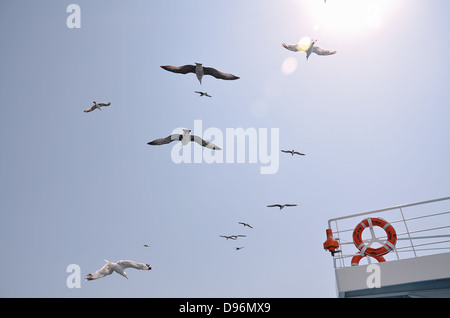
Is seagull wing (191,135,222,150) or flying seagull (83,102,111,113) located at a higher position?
flying seagull (83,102,111,113)

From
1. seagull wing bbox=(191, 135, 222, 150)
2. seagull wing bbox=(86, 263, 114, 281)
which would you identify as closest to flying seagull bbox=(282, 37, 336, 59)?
seagull wing bbox=(191, 135, 222, 150)

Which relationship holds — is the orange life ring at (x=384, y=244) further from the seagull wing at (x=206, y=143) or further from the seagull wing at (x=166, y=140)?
the seagull wing at (x=166, y=140)

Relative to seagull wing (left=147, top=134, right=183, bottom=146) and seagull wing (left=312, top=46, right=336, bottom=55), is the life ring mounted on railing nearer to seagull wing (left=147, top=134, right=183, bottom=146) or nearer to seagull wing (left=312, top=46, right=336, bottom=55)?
seagull wing (left=147, top=134, right=183, bottom=146)

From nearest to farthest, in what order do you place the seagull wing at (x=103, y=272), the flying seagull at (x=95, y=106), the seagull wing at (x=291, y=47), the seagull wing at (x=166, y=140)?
the seagull wing at (x=103, y=272) → the seagull wing at (x=166, y=140) → the seagull wing at (x=291, y=47) → the flying seagull at (x=95, y=106)

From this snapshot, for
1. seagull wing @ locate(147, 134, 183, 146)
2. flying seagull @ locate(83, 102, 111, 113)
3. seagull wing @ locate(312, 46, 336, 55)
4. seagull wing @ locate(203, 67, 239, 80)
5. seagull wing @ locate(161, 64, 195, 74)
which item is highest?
seagull wing @ locate(312, 46, 336, 55)

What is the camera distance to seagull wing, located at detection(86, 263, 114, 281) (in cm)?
1151

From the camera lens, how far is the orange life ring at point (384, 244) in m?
10.1

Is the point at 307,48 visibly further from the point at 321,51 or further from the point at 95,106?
the point at 95,106

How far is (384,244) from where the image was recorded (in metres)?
10.2

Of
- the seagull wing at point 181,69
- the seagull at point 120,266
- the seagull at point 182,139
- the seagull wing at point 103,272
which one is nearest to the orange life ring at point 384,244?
the seagull at point 120,266
